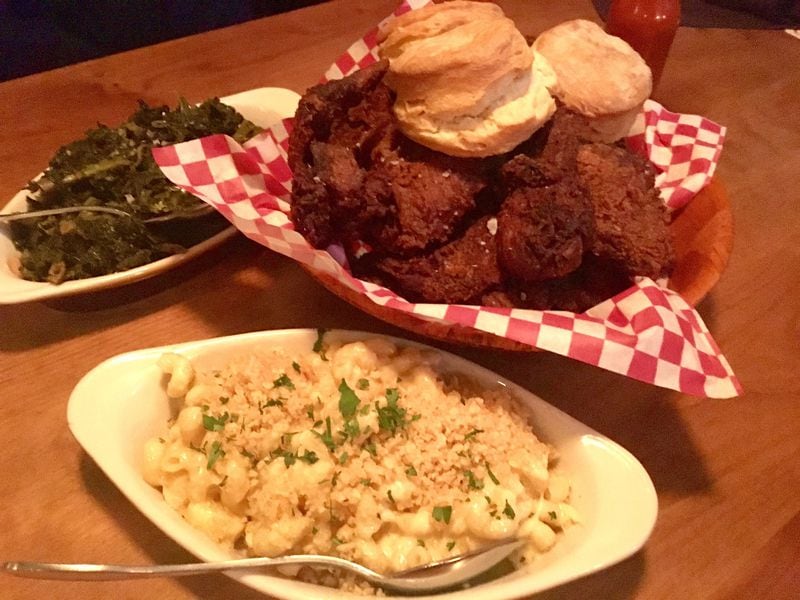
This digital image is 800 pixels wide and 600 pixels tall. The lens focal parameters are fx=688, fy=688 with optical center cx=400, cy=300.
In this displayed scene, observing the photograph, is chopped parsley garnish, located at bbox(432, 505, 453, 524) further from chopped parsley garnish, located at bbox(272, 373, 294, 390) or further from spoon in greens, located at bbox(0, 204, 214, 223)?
spoon in greens, located at bbox(0, 204, 214, 223)

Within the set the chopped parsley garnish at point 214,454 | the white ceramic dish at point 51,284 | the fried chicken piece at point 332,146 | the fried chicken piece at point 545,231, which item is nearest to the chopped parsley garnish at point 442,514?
the chopped parsley garnish at point 214,454

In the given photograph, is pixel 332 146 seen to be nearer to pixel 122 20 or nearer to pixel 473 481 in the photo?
pixel 473 481

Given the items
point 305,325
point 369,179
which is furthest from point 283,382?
point 369,179

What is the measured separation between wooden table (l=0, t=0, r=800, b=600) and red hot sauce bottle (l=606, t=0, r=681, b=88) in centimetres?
39

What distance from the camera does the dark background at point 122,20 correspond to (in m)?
2.38

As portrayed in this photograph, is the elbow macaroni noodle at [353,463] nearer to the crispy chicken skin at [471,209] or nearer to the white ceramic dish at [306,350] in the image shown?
the white ceramic dish at [306,350]

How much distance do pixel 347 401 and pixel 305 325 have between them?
0.36 meters

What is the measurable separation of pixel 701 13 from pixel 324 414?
7.99ft

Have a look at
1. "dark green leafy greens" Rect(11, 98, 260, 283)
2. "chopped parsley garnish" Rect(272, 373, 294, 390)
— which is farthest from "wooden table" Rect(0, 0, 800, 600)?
"chopped parsley garnish" Rect(272, 373, 294, 390)

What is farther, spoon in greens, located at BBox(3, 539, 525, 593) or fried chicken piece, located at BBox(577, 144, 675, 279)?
fried chicken piece, located at BBox(577, 144, 675, 279)

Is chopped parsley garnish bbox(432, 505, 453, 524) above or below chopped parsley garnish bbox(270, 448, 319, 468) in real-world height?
below

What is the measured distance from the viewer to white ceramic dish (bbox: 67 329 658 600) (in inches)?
37.6

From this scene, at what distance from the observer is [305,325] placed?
4.69ft

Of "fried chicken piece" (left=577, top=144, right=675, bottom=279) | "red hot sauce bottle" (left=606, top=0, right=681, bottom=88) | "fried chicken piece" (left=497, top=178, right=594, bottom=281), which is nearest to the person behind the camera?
"fried chicken piece" (left=497, top=178, right=594, bottom=281)
